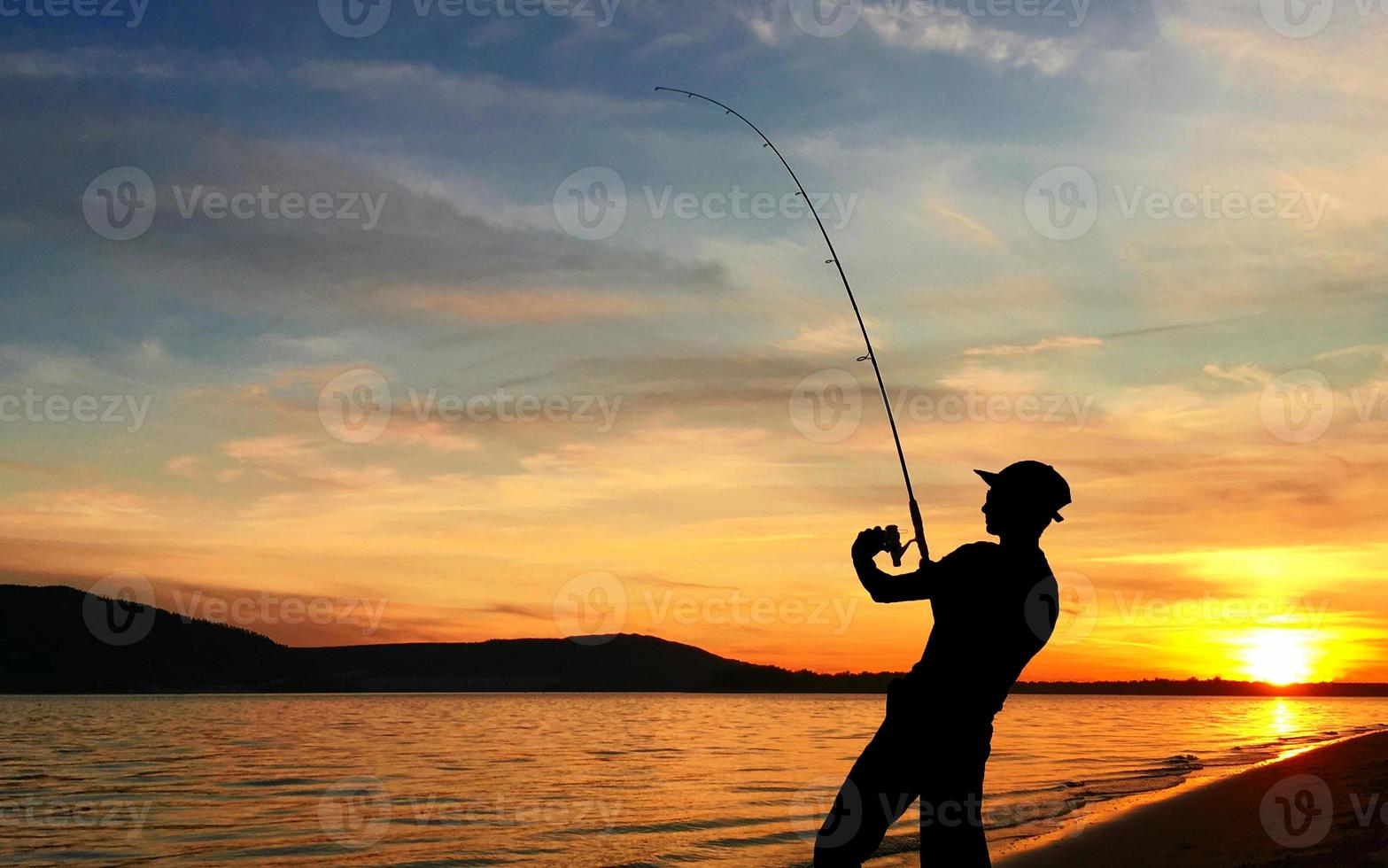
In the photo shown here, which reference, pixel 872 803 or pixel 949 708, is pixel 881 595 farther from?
pixel 872 803

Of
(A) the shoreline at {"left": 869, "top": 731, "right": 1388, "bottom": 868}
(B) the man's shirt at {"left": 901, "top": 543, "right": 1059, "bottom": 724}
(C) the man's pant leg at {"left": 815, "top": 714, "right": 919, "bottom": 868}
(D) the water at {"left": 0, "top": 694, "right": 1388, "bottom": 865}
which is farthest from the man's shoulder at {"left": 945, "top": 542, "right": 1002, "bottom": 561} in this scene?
(D) the water at {"left": 0, "top": 694, "right": 1388, "bottom": 865}

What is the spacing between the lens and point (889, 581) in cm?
408

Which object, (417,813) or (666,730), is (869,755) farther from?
(666,730)

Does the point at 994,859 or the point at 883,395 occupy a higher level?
the point at 883,395

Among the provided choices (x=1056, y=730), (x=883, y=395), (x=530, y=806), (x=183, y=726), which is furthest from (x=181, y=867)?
(x=183, y=726)

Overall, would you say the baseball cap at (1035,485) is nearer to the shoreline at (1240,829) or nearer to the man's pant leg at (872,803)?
the man's pant leg at (872,803)

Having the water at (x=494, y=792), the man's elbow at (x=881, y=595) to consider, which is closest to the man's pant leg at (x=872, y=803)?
the man's elbow at (x=881, y=595)

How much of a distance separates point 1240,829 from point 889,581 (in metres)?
9.64

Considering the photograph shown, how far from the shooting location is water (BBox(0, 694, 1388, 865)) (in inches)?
569

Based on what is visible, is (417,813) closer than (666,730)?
Yes

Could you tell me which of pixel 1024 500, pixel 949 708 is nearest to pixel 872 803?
pixel 949 708

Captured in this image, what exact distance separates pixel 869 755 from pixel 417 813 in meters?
15.7

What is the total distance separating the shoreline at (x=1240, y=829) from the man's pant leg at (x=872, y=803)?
5.58 meters

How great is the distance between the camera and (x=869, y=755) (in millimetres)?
4230
